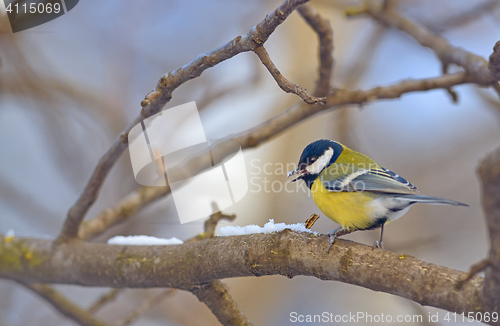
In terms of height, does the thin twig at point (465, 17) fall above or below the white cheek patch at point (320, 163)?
above

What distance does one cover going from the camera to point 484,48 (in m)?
1.06

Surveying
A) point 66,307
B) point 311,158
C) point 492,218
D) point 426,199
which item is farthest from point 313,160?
point 66,307

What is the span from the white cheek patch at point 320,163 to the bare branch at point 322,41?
0.27m

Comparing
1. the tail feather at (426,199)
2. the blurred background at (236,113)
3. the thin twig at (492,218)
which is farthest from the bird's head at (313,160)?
the thin twig at (492,218)

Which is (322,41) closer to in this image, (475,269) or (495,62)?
(495,62)

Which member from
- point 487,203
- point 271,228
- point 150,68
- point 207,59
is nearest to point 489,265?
point 487,203

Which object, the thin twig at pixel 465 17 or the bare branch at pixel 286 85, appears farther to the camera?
the thin twig at pixel 465 17

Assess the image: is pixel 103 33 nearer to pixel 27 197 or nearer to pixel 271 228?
pixel 27 197

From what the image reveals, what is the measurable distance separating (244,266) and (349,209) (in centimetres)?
25

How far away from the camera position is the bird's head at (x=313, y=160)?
0.79m

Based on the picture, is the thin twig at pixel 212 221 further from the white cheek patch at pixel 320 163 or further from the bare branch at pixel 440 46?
the bare branch at pixel 440 46

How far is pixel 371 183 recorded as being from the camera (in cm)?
76

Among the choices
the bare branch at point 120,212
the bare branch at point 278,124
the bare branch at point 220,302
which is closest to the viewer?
the bare branch at point 220,302

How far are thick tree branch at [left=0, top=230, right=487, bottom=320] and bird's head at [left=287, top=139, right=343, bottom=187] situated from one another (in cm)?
19
